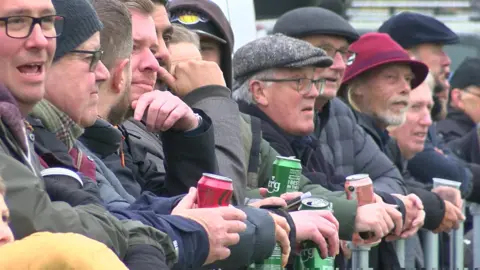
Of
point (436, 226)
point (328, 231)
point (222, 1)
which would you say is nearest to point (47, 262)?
point (328, 231)

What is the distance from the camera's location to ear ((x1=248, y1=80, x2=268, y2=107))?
725 cm

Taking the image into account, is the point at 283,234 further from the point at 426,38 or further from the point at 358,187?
the point at 426,38

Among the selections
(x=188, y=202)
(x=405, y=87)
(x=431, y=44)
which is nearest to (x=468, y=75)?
(x=431, y=44)

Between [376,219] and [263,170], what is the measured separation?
613mm

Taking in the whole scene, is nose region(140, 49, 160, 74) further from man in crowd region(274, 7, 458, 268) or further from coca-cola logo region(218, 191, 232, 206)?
man in crowd region(274, 7, 458, 268)

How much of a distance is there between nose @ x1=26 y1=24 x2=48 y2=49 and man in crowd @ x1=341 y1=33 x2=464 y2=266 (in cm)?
439

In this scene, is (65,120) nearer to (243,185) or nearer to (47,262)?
(243,185)

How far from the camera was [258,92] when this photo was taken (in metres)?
7.29

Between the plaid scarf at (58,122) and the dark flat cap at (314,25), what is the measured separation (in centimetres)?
377

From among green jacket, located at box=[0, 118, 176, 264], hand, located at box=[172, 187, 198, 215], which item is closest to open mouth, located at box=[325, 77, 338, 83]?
hand, located at box=[172, 187, 198, 215]

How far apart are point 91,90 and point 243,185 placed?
995 mm

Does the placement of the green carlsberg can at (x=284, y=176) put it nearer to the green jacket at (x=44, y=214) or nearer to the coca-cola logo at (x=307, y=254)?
the coca-cola logo at (x=307, y=254)

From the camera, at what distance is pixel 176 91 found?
6062mm

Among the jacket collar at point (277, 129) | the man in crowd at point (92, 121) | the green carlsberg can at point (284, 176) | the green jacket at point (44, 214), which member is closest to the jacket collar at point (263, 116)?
the jacket collar at point (277, 129)
